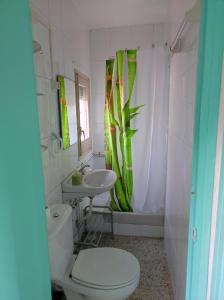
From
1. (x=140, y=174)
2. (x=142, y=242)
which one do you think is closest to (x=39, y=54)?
(x=140, y=174)

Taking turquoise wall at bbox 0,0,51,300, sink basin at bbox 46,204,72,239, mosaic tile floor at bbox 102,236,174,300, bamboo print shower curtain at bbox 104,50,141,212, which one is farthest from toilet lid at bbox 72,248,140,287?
bamboo print shower curtain at bbox 104,50,141,212

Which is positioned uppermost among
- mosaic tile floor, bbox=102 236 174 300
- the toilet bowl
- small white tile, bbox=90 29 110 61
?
small white tile, bbox=90 29 110 61

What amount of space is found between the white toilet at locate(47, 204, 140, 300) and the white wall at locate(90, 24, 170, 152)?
1649 millimetres

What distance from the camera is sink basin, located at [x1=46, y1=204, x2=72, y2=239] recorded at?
130cm

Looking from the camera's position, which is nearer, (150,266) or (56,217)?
(56,217)

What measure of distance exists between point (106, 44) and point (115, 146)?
1.29 metres

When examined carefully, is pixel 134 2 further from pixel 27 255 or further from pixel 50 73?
pixel 27 255

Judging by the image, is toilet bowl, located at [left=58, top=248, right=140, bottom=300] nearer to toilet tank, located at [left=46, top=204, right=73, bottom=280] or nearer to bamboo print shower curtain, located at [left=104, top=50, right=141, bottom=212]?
toilet tank, located at [left=46, top=204, right=73, bottom=280]

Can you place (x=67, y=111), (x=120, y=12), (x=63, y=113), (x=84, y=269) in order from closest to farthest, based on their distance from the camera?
(x=84, y=269) < (x=63, y=113) < (x=67, y=111) < (x=120, y=12)

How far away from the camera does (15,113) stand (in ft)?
2.27

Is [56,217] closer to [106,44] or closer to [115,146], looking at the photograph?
[115,146]

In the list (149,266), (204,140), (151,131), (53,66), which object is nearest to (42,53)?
(53,66)

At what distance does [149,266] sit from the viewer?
6.98 feet

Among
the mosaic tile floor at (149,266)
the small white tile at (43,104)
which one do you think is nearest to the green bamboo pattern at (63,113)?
the small white tile at (43,104)
